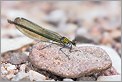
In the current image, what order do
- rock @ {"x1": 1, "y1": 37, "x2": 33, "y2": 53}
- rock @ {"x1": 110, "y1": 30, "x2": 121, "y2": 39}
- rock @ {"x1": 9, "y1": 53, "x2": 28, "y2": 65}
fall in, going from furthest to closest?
rock @ {"x1": 110, "y1": 30, "x2": 121, "y2": 39} → rock @ {"x1": 1, "y1": 37, "x2": 33, "y2": 53} → rock @ {"x1": 9, "y1": 53, "x2": 28, "y2": 65}

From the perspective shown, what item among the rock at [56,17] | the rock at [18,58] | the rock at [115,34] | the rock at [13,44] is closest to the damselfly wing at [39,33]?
the rock at [18,58]

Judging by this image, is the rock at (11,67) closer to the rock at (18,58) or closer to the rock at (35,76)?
the rock at (18,58)

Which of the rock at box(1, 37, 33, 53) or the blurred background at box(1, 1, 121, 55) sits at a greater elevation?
the rock at box(1, 37, 33, 53)

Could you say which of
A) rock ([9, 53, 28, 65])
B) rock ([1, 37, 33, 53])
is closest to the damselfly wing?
rock ([9, 53, 28, 65])

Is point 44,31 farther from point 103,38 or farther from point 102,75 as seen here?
point 103,38

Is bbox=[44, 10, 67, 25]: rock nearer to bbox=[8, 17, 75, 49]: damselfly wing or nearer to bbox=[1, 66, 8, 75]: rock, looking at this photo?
bbox=[8, 17, 75, 49]: damselfly wing

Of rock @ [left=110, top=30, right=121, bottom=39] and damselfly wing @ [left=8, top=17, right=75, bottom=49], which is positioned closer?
damselfly wing @ [left=8, top=17, right=75, bottom=49]

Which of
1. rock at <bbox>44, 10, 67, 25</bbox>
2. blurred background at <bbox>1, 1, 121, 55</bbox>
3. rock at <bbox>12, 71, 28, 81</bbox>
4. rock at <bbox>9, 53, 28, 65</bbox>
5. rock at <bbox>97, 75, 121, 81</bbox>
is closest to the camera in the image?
rock at <bbox>12, 71, 28, 81</bbox>
